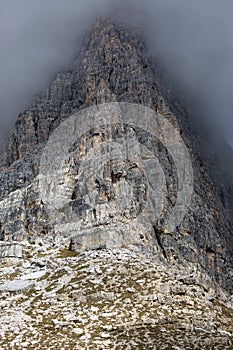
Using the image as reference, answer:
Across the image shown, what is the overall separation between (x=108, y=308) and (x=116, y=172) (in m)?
50.1

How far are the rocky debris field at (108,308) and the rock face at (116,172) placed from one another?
1150 cm

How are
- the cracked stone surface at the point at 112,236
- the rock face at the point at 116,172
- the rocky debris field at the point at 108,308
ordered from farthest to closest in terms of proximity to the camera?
the rock face at the point at 116,172
the cracked stone surface at the point at 112,236
the rocky debris field at the point at 108,308

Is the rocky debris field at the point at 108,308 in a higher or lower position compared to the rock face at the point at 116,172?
lower

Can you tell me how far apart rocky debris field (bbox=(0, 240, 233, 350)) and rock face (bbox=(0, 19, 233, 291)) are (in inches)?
453

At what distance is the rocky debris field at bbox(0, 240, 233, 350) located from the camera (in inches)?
1458

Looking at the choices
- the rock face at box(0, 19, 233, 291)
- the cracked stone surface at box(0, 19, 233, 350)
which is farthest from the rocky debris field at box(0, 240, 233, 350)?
the rock face at box(0, 19, 233, 291)

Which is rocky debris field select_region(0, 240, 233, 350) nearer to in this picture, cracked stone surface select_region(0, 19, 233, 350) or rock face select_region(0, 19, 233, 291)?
cracked stone surface select_region(0, 19, 233, 350)

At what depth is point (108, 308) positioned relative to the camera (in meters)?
44.5

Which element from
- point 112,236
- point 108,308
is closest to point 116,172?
point 112,236

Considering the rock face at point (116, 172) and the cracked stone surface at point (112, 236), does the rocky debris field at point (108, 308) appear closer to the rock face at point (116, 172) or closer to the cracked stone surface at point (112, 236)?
the cracked stone surface at point (112, 236)

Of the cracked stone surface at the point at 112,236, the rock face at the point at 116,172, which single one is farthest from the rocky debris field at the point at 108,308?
the rock face at the point at 116,172

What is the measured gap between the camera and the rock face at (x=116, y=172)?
8662cm

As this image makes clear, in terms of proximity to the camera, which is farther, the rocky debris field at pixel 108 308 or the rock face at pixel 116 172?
the rock face at pixel 116 172

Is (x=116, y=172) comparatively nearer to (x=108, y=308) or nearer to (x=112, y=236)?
(x=112, y=236)
